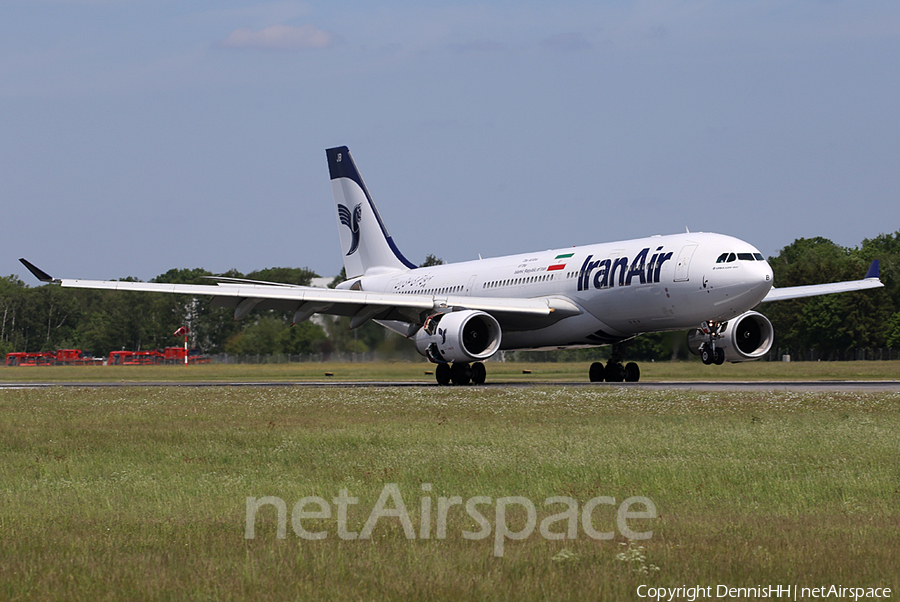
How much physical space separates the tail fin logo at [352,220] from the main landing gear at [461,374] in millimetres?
12420

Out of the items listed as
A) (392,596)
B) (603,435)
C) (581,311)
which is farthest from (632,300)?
(392,596)

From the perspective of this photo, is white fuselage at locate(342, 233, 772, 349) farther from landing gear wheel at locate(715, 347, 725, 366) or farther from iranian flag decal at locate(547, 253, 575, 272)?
landing gear wheel at locate(715, 347, 725, 366)

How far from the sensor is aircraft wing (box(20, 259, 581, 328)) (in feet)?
99.8

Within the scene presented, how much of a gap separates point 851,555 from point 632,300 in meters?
22.5

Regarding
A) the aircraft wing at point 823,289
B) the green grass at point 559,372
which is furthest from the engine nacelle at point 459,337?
the aircraft wing at point 823,289

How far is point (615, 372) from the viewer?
32.6 m

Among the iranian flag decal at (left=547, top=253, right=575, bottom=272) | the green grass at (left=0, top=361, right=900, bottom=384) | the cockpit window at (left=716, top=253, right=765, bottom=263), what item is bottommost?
the green grass at (left=0, top=361, right=900, bottom=384)

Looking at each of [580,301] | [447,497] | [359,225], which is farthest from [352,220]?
[447,497]

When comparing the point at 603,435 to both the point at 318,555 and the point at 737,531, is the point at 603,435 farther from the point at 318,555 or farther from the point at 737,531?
the point at 318,555

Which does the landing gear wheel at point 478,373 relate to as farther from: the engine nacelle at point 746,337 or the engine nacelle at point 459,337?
the engine nacelle at point 746,337

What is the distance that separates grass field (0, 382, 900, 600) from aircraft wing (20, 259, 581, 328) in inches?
490

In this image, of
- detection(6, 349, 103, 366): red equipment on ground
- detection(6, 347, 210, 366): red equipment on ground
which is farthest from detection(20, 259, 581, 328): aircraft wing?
detection(6, 349, 103, 366): red equipment on ground

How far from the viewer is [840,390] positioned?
77.9 ft

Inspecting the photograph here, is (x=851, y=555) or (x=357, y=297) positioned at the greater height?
(x=357, y=297)
